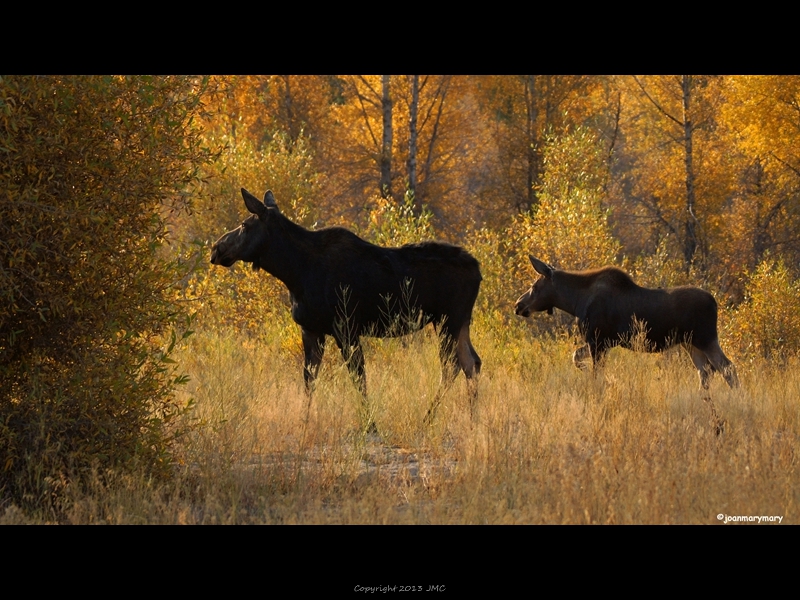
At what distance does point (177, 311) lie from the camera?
8016mm

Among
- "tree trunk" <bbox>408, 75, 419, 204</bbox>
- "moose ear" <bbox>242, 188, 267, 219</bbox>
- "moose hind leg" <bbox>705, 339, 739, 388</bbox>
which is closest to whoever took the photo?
"moose ear" <bbox>242, 188, 267, 219</bbox>

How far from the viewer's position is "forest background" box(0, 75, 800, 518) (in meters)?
7.28

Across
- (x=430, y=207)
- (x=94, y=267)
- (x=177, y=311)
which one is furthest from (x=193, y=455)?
(x=430, y=207)

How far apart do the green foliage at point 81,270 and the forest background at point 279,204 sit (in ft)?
0.06

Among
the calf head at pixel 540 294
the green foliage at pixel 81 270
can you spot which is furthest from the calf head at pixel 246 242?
the calf head at pixel 540 294

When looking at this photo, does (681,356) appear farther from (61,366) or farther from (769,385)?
(61,366)

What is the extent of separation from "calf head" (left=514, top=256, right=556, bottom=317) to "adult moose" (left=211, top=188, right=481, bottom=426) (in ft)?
9.41

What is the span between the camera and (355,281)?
10.9 m

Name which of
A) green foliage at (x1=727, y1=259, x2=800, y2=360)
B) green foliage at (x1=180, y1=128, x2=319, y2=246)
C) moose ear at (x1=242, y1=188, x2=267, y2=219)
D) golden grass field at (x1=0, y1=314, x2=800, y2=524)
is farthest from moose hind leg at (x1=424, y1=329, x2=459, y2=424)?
green foliage at (x1=180, y1=128, x2=319, y2=246)

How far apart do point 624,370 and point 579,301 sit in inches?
65.1

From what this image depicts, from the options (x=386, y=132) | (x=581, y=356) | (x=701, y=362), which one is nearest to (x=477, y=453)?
(x=581, y=356)

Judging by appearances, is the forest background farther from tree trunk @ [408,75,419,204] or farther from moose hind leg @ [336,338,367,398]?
moose hind leg @ [336,338,367,398]

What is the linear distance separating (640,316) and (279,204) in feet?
29.8

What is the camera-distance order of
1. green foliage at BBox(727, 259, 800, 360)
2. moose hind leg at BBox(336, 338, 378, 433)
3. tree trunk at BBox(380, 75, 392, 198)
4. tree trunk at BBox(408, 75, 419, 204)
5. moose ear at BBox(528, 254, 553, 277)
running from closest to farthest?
moose hind leg at BBox(336, 338, 378, 433) → moose ear at BBox(528, 254, 553, 277) → green foliage at BBox(727, 259, 800, 360) → tree trunk at BBox(380, 75, 392, 198) → tree trunk at BBox(408, 75, 419, 204)
